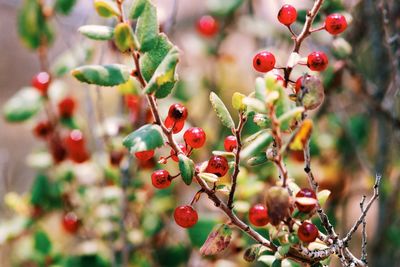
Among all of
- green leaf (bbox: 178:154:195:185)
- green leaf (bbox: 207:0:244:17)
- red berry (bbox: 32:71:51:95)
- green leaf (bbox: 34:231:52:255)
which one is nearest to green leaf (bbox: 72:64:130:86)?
green leaf (bbox: 178:154:195:185)

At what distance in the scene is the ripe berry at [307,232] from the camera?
86cm

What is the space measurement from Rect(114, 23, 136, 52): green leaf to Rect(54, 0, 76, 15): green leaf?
37.9 inches

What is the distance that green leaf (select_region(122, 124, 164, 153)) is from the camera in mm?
847

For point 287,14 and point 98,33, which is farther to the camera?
point 287,14

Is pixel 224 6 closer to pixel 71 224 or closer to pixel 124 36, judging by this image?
pixel 71 224

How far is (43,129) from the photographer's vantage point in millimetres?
1839

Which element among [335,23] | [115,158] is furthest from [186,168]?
[115,158]

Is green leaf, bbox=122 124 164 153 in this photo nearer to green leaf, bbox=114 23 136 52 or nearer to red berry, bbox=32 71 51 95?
green leaf, bbox=114 23 136 52

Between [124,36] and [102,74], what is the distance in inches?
2.6

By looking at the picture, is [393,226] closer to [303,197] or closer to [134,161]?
[134,161]

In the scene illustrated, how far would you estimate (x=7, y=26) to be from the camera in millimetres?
3834

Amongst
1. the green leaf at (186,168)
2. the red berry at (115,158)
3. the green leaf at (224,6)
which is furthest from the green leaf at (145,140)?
the green leaf at (224,6)

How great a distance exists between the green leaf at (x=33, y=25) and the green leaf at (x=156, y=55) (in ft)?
3.41

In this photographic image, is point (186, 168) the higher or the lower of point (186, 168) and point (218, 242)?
the higher
